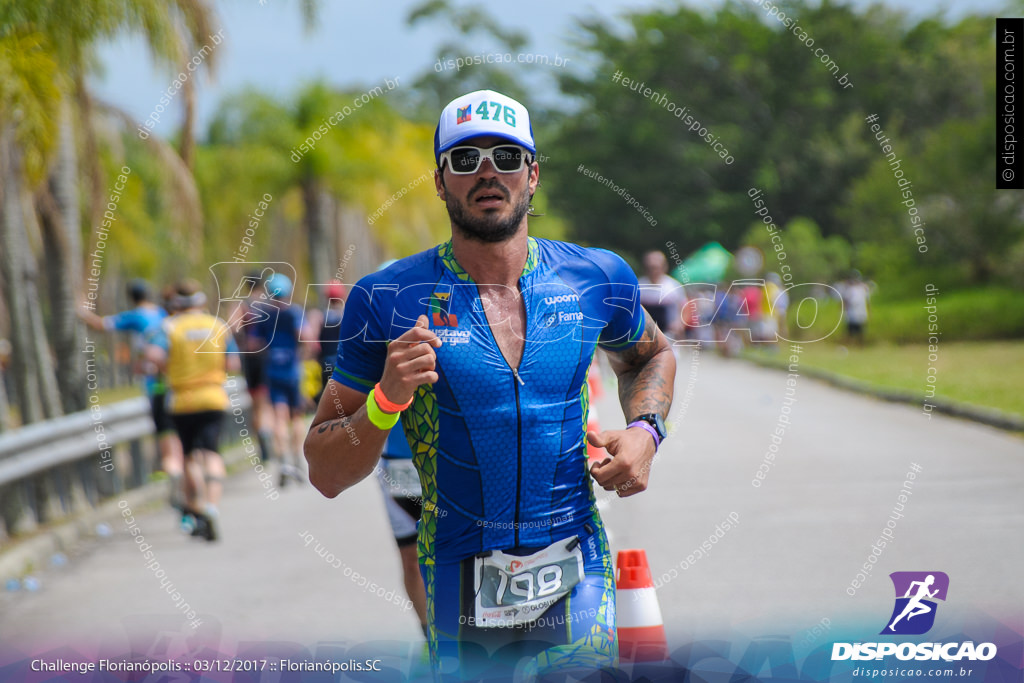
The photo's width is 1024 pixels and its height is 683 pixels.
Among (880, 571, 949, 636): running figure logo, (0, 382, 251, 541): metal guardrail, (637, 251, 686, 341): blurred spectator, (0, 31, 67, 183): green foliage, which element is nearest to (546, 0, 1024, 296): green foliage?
(637, 251, 686, 341): blurred spectator

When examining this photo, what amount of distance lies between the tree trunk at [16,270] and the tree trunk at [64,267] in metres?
0.60

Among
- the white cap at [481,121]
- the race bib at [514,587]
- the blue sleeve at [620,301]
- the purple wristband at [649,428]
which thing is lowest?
the race bib at [514,587]

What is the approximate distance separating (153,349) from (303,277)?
61.4ft

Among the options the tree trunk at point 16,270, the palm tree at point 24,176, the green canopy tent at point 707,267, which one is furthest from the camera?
the green canopy tent at point 707,267

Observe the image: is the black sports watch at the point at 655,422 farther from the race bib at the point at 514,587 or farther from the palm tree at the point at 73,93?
the palm tree at the point at 73,93

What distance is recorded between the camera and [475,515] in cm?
286

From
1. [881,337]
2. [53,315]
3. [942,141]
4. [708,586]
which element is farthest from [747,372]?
[708,586]

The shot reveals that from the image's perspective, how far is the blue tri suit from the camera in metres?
2.82

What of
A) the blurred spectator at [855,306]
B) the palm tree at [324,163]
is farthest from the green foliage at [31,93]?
the blurred spectator at [855,306]

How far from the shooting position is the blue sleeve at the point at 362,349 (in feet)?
9.34

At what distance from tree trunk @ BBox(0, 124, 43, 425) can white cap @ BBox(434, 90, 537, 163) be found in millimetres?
6994

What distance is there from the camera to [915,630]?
321 cm

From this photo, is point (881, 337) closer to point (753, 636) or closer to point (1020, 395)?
point (1020, 395)

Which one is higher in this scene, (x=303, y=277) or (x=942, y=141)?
(x=942, y=141)
